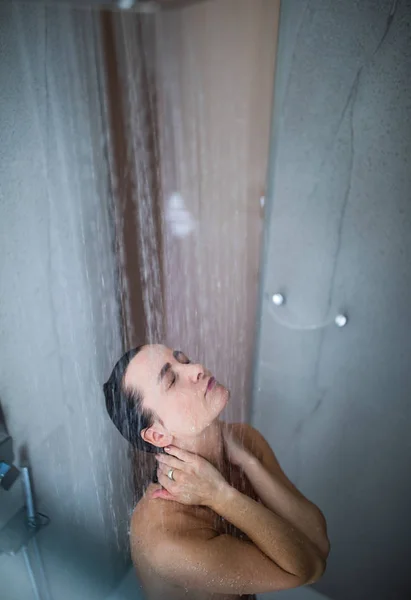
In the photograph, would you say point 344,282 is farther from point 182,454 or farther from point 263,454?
point 182,454

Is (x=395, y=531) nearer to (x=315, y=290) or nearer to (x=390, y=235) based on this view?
(x=315, y=290)

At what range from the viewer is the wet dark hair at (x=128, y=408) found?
845 mm

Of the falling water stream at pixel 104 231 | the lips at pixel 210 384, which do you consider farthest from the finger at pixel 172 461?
the falling water stream at pixel 104 231

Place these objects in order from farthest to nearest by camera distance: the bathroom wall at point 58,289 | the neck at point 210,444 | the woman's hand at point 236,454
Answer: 1. the woman's hand at point 236,454
2. the neck at point 210,444
3. the bathroom wall at point 58,289

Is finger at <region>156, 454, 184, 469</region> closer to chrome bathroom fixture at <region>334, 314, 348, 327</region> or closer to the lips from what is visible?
the lips

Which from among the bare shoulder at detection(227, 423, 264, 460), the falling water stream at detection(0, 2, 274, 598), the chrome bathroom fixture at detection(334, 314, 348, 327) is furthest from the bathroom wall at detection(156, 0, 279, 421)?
the bare shoulder at detection(227, 423, 264, 460)

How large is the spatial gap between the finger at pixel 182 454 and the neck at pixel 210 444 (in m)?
0.01

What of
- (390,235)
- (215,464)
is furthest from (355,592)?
(390,235)

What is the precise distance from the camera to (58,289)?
0.92 meters

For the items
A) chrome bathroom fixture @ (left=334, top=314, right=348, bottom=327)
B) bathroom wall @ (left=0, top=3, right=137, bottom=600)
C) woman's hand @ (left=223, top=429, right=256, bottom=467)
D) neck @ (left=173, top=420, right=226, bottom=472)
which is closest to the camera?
bathroom wall @ (left=0, top=3, right=137, bottom=600)

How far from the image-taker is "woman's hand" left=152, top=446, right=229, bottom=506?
0.84m

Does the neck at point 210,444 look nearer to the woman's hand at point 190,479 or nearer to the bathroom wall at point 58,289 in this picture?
the woman's hand at point 190,479

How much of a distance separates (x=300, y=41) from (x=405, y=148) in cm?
32

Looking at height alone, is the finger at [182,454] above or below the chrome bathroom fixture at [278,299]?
below
